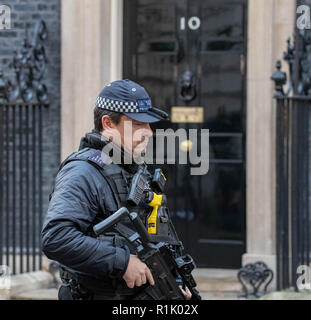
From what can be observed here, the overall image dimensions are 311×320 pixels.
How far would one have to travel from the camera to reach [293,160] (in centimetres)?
614

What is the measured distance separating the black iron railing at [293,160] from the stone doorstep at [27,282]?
2231 mm

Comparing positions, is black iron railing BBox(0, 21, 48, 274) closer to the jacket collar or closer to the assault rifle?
the jacket collar

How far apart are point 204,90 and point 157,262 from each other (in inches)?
177

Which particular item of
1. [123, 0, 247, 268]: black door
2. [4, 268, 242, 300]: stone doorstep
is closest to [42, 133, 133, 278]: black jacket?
[4, 268, 242, 300]: stone doorstep

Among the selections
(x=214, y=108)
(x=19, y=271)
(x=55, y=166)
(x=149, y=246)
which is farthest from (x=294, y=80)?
(x=149, y=246)

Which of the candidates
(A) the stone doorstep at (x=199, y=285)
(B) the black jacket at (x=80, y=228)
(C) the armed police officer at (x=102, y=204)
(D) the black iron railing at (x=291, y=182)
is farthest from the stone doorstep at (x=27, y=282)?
(B) the black jacket at (x=80, y=228)

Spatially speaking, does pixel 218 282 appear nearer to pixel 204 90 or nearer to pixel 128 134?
pixel 204 90

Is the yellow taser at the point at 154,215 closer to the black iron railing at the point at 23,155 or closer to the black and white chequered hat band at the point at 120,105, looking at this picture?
the black and white chequered hat band at the point at 120,105

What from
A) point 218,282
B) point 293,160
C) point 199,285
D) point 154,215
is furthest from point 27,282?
point 154,215

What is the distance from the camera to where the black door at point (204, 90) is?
7.16 metres

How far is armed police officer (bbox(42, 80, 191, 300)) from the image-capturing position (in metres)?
2.76

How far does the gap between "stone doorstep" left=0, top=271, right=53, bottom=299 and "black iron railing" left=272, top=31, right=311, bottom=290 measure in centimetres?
223

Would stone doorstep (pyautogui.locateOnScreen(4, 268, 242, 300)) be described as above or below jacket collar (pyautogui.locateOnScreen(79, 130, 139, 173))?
below

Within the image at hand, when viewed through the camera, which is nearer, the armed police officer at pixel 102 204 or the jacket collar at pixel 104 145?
the armed police officer at pixel 102 204
